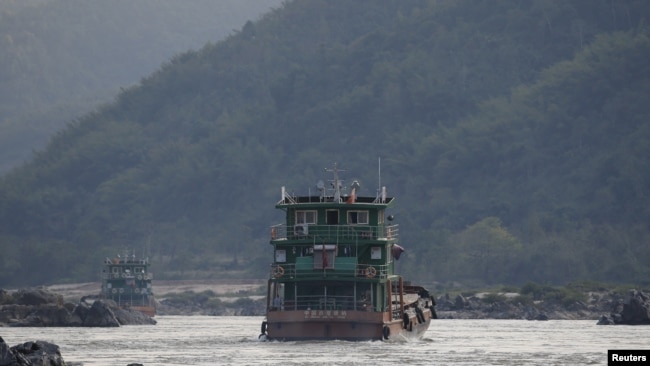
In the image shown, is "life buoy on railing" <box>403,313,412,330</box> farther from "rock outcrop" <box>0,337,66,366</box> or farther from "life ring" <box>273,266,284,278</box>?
"rock outcrop" <box>0,337,66,366</box>

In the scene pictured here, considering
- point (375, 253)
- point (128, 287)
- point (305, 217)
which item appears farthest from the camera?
point (128, 287)

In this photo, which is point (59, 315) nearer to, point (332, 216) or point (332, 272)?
point (332, 216)

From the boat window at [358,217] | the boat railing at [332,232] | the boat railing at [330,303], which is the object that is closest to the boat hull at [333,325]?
the boat railing at [330,303]

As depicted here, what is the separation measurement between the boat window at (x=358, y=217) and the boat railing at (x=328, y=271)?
2.79 m

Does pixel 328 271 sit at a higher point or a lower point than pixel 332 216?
lower

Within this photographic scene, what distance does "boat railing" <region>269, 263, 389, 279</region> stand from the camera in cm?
9962

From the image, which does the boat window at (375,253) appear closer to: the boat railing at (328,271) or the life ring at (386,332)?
the boat railing at (328,271)

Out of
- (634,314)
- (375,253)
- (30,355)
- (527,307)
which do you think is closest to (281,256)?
(375,253)

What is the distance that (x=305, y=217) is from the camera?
333 feet

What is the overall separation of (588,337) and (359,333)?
21493 mm

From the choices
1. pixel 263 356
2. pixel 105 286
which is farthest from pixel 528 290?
pixel 263 356

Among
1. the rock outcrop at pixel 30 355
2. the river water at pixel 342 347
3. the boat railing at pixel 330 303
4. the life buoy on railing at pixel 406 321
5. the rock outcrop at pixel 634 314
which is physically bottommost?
the rock outcrop at pixel 30 355

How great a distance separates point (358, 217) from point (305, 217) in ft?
11.0

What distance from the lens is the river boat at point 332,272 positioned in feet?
323
